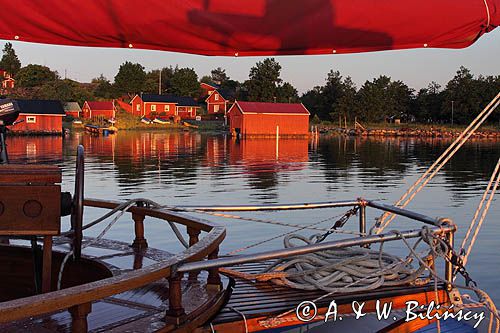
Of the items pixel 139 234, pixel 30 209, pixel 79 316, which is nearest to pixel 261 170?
pixel 139 234

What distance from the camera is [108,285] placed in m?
3.17

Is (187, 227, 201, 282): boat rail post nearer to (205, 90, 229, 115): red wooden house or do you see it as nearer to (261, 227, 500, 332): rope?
(261, 227, 500, 332): rope

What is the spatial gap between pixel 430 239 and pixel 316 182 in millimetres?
25987

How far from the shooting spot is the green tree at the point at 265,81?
10438 centimetres

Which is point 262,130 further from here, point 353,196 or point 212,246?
point 212,246

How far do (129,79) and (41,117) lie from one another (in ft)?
117

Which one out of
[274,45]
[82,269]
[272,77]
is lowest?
[82,269]

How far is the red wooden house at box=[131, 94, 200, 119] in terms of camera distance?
348 feet

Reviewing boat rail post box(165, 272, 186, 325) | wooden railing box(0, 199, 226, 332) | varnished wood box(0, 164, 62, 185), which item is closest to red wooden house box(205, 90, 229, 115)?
wooden railing box(0, 199, 226, 332)

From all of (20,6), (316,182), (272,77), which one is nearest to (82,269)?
(20,6)

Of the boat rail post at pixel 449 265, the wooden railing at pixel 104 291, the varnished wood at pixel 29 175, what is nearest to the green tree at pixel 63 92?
the boat rail post at pixel 449 265

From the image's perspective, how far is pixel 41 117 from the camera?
84000 mm

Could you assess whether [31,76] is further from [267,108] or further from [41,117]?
[267,108]

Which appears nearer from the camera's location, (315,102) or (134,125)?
(134,125)
